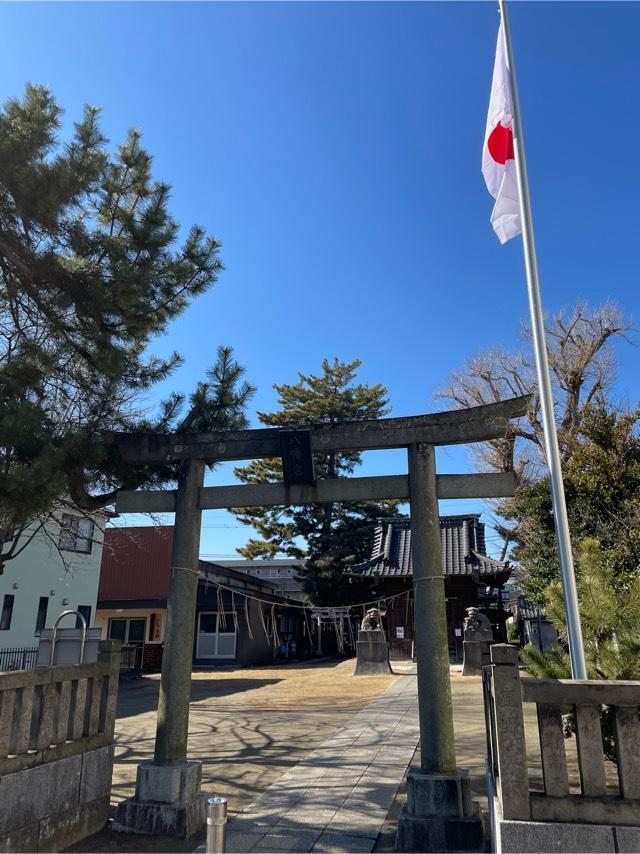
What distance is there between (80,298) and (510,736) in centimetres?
567

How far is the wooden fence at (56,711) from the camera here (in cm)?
452

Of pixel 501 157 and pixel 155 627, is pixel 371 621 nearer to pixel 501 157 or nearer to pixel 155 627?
pixel 155 627

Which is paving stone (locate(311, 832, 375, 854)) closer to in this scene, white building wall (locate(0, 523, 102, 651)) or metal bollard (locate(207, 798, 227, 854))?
metal bollard (locate(207, 798, 227, 854))

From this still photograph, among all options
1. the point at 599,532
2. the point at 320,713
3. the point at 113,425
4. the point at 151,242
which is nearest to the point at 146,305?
the point at 151,242

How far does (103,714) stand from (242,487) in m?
2.52

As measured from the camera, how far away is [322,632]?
33.9 metres

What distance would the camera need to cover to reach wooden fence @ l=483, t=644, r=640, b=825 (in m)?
3.56

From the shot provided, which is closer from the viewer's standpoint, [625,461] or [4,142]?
[4,142]

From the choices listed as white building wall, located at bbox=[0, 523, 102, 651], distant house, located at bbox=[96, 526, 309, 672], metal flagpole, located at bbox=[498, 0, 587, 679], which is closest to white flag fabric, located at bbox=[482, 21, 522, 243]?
metal flagpole, located at bbox=[498, 0, 587, 679]

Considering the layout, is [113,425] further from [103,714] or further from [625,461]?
[625,461]

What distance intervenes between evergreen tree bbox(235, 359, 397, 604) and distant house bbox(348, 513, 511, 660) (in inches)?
248

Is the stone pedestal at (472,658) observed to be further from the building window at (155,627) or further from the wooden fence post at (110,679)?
the building window at (155,627)

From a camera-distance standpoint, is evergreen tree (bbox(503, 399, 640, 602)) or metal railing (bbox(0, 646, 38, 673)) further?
metal railing (bbox(0, 646, 38, 673))

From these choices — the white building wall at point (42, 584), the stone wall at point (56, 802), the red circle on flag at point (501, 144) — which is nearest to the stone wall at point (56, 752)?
the stone wall at point (56, 802)
